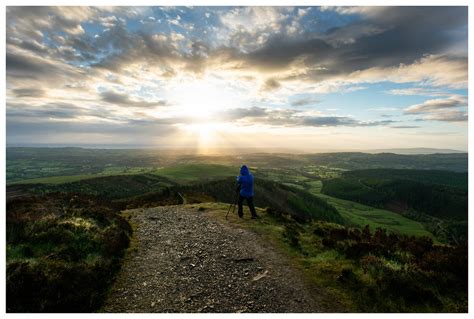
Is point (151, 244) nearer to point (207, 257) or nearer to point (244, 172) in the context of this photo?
point (207, 257)

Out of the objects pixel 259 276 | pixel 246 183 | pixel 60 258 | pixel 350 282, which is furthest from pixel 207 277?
pixel 246 183

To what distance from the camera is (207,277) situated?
11.2 m

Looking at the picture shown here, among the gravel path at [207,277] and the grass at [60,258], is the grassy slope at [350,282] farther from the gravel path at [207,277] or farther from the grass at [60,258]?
the grass at [60,258]

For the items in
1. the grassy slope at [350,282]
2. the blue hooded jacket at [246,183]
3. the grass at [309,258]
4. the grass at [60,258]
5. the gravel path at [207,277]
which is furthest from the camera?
the blue hooded jacket at [246,183]

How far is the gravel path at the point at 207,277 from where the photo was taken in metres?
9.30

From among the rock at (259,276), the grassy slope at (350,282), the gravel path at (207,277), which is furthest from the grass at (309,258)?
the rock at (259,276)

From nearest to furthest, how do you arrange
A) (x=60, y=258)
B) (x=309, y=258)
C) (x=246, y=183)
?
1. (x=60, y=258)
2. (x=309, y=258)
3. (x=246, y=183)

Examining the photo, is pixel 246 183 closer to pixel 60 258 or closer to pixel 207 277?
pixel 207 277

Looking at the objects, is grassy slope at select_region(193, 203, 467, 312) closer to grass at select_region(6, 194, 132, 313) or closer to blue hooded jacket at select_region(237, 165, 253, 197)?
blue hooded jacket at select_region(237, 165, 253, 197)

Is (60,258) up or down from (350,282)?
up

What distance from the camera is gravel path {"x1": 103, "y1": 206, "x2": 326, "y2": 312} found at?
9.30m

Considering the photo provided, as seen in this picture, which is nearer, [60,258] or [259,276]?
[60,258]

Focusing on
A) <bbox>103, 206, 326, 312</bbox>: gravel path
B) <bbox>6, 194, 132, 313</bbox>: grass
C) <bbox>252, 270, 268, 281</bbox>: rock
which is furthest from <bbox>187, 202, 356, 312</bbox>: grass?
<bbox>6, 194, 132, 313</bbox>: grass

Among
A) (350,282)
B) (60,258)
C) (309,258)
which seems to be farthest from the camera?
(309,258)
